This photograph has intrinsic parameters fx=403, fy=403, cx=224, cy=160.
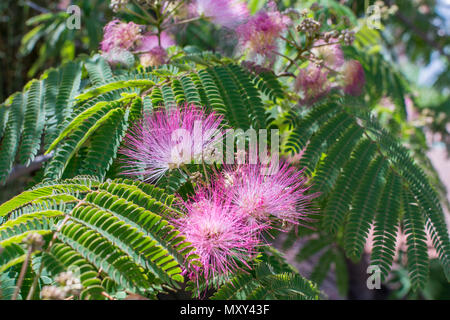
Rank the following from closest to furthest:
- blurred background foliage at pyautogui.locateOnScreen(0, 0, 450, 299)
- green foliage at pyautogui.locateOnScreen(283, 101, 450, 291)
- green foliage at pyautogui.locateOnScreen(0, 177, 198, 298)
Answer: green foliage at pyautogui.locateOnScreen(0, 177, 198, 298)
green foliage at pyautogui.locateOnScreen(283, 101, 450, 291)
blurred background foliage at pyautogui.locateOnScreen(0, 0, 450, 299)

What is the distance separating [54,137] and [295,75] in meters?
1.18

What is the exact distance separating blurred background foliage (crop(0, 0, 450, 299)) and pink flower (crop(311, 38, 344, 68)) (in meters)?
0.38

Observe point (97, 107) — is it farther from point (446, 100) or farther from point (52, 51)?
point (446, 100)

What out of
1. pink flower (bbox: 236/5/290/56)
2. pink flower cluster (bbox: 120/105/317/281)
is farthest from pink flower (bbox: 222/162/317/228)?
pink flower (bbox: 236/5/290/56)

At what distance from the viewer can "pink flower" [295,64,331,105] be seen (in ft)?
6.52

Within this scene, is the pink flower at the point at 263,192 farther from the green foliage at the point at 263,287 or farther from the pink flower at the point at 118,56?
the pink flower at the point at 118,56

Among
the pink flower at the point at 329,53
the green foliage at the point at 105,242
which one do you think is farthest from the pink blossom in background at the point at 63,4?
the green foliage at the point at 105,242

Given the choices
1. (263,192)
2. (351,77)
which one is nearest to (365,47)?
(351,77)

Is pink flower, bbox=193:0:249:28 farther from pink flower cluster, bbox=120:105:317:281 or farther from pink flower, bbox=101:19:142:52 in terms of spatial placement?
pink flower cluster, bbox=120:105:317:281

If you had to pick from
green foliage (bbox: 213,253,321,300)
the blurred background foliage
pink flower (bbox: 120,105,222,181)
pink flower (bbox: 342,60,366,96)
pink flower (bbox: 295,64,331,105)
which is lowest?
green foliage (bbox: 213,253,321,300)

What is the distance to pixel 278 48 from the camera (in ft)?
6.81

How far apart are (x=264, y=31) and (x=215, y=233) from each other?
113cm

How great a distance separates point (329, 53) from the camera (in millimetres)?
2066

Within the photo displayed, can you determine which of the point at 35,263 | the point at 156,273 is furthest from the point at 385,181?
the point at 35,263
